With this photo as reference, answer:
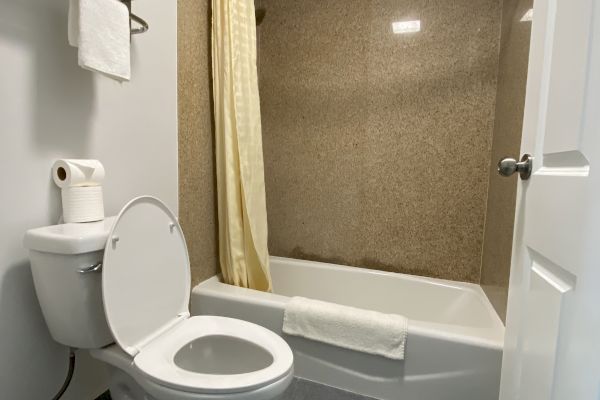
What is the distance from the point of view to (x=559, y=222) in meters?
0.59

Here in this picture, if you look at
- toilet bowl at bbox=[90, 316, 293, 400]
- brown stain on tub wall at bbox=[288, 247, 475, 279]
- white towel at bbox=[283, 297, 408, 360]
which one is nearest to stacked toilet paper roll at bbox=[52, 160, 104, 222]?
toilet bowl at bbox=[90, 316, 293, 400]

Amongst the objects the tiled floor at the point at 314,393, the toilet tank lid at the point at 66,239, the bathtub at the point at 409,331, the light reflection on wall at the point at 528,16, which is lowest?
the tiled floor at the point at 314,393

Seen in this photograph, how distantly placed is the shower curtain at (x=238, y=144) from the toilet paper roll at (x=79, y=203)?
63 centimetres

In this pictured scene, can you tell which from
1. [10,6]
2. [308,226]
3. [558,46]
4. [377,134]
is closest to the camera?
[558,46]

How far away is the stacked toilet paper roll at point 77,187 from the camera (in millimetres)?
965

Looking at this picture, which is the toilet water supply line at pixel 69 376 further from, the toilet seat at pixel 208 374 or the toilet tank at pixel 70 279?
the toilet seat at pixel 208 374

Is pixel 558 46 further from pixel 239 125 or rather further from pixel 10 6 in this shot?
pixel 10 6

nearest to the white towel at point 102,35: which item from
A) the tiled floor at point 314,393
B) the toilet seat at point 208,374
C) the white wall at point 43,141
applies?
the white wall at point 43,141

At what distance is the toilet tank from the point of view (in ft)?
2.82

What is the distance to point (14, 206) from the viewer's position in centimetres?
91

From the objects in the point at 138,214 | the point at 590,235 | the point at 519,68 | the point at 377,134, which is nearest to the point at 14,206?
the point at 138,214

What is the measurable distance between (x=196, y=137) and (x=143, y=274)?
2.45 feet

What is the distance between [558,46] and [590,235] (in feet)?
1.38

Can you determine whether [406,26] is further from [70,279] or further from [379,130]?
[70,279]
